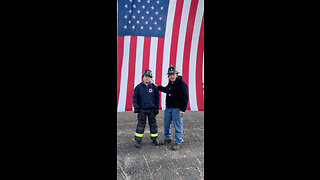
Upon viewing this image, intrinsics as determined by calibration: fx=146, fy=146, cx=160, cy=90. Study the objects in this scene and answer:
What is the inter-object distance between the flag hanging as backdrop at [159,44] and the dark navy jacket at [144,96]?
0.12m

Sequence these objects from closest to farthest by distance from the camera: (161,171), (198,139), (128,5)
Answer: (161,171), (128,5), (198,139)

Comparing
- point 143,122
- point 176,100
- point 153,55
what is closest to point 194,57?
point 153,55

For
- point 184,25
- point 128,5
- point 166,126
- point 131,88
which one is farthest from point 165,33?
point 166,126

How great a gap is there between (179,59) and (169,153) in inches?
79.7

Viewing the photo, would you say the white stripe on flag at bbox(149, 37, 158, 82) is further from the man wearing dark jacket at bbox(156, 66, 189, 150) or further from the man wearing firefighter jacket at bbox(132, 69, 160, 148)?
the man wearing dark jacket at bbox(156, 66, 189, 150)

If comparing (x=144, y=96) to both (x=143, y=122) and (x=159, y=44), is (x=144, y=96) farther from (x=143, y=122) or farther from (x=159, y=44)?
(x=159, y=44)

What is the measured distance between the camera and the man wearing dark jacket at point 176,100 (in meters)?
3.03

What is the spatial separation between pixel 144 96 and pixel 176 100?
70 cm

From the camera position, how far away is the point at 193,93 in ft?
11.1

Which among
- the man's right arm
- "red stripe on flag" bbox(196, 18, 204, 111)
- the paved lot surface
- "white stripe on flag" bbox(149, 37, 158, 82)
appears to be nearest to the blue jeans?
the paved lot surface

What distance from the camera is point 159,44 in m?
3.21

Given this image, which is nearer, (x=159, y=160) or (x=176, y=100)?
(x=159, y=160)

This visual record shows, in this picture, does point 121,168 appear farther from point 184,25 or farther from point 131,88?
point 184,25

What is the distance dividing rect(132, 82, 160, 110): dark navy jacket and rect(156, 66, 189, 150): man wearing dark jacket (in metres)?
0.34
